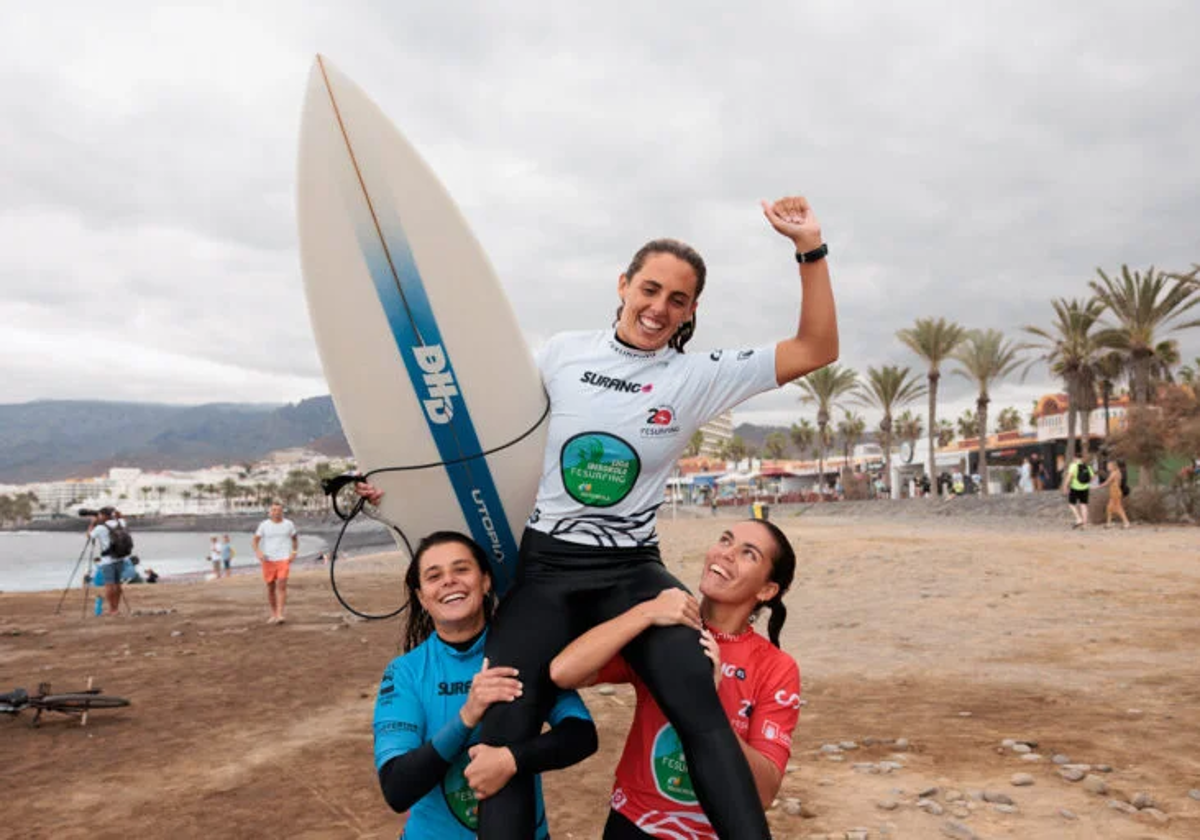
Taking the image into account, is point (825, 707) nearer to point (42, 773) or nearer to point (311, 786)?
point (311, 786)

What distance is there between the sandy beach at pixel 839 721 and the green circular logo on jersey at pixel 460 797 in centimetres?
258

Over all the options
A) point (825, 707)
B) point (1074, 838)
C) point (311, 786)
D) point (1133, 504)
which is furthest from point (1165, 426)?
point (311, 786)

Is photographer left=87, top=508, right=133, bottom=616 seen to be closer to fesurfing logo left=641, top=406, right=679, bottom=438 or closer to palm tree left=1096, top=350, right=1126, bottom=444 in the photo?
fesurfing logo left=641, top=406, right=679, bottom=438

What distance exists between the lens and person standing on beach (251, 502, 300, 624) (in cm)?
1253

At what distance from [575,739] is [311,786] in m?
4.05

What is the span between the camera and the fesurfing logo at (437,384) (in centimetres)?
380

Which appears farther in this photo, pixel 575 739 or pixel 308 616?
pixel 308 616

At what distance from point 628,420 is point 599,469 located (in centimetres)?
20

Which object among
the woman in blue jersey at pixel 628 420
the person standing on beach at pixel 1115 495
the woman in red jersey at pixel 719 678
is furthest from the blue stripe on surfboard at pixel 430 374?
the person standing on beach at pixel 1115 495

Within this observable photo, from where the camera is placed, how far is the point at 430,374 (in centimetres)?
382

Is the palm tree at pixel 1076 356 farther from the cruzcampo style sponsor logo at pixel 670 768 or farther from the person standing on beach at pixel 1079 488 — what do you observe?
the cruzcampo style sponsor logo at pixel 670 768

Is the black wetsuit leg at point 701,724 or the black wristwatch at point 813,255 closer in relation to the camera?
the black wetsuit leg at point 701,724

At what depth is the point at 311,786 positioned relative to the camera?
219 inches

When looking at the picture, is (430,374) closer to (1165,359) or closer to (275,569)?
(275,569)
